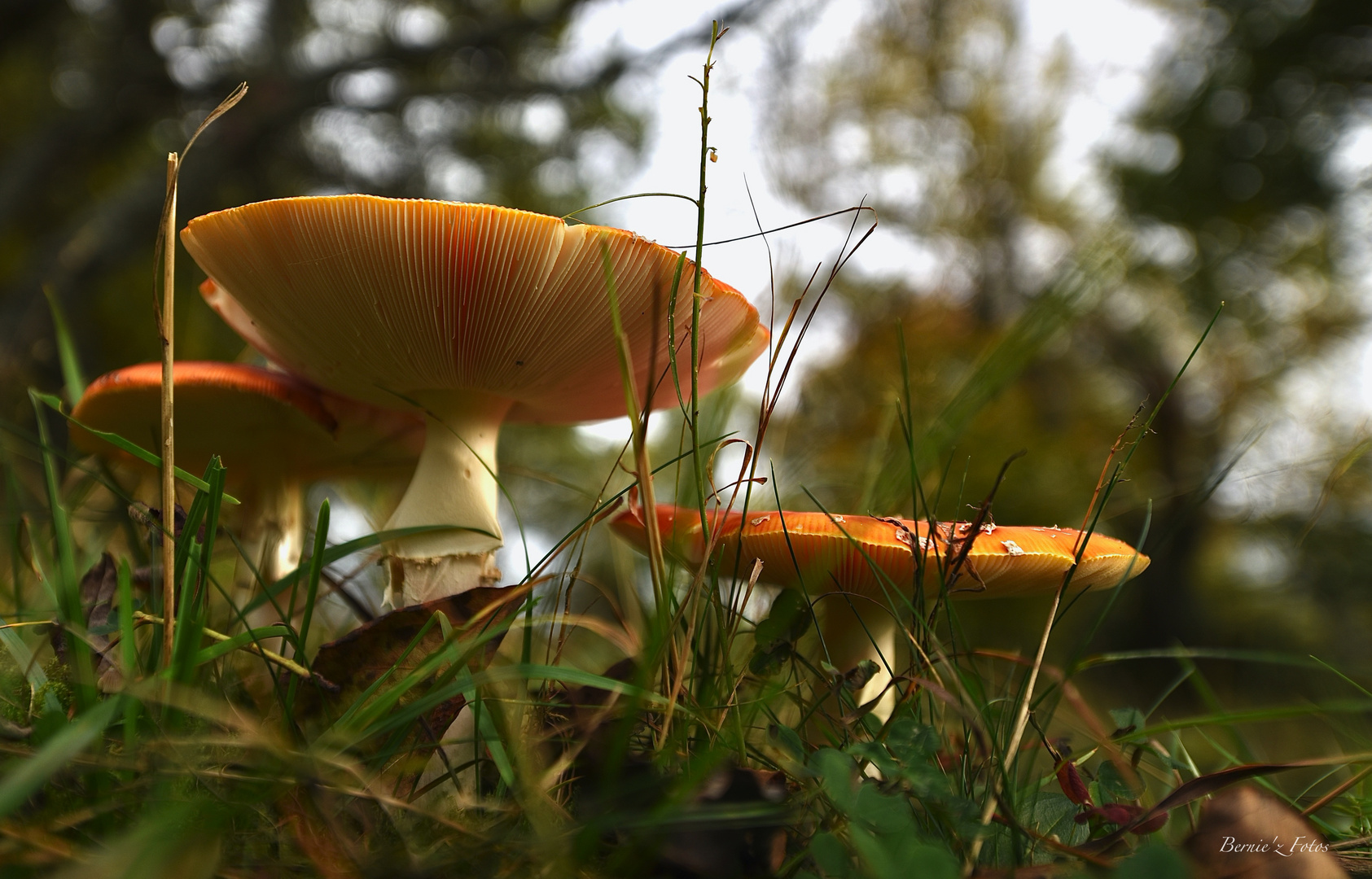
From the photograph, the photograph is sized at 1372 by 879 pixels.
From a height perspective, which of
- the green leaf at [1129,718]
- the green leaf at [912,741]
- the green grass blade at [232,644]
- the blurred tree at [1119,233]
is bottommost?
the green leaf at [1129,718]

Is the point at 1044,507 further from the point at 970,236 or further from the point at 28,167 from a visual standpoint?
the point at 28,167

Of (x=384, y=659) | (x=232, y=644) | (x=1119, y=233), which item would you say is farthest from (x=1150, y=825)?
(x=1119, y=233)

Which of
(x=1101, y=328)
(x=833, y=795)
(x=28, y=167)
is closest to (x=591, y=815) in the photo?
(x=833, y=795)

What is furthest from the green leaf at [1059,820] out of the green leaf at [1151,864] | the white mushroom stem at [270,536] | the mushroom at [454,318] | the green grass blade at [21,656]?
the white mushroom stem at [270,536]

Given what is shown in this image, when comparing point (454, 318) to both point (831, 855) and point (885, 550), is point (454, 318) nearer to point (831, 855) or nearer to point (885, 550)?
point (885, 550)

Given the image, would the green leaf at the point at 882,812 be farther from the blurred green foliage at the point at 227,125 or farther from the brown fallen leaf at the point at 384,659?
the blurred green foliage at the point at 227,125

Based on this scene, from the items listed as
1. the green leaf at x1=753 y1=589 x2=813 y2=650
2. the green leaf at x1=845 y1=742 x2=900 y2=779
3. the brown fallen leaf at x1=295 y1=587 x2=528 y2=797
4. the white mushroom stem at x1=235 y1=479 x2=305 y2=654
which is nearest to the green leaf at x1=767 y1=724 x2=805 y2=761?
the green leaf at x1=845 y1=742 x2=900 y2=779
